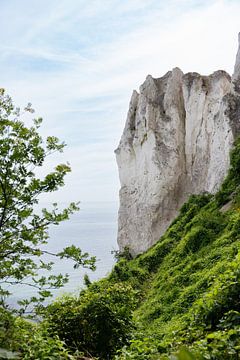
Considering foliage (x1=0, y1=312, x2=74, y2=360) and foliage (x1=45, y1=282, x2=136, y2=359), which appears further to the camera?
foliage (x1=45, y1=282, x2=136, y2=359)

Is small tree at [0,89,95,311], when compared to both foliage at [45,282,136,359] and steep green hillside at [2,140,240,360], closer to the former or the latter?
steep green hillside at [2,140,240,360]

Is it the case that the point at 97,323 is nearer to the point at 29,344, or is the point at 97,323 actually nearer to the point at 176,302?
the point at 29,344

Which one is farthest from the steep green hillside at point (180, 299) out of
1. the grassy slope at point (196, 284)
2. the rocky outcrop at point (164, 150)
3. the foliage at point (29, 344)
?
the rocky outcrop at point (164, 150)

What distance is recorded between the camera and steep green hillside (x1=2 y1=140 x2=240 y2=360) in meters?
5.69

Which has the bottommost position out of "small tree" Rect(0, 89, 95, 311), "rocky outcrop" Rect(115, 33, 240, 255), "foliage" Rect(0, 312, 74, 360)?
"foliage" Rect(0, 312, 74, 360)

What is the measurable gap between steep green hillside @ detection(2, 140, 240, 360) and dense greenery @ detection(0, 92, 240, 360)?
0.05ft

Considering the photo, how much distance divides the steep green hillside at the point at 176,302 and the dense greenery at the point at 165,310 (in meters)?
0.02

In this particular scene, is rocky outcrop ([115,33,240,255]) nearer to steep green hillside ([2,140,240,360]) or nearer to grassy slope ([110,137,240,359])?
grassy slope ([110,137,240,359])

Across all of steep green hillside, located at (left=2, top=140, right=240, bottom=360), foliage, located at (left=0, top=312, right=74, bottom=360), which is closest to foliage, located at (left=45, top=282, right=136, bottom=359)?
steep green hillside, located at (left=2, top=140, right=240, bottom=360)

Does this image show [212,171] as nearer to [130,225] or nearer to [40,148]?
[130,225]

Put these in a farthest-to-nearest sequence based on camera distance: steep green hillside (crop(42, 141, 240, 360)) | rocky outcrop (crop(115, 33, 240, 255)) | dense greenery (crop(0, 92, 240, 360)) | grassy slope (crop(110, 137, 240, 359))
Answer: rocky outcrop (crop(115, 33, 240, 255)) → steep green hillside (crop(42, 141, 240, 360)) → grassy slope (crop(110, 137, 240, 359)) → dense greenery (crop(0, 92, 240, 360))

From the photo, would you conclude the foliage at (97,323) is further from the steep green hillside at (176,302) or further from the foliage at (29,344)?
the foliage at (29,344)

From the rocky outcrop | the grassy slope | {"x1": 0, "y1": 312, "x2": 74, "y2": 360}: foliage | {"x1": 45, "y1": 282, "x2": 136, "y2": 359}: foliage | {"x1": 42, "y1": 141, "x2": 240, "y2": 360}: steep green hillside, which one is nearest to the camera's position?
{"x1": 0, "y1": 312, "x2": 74, "y2": 360}: foliage

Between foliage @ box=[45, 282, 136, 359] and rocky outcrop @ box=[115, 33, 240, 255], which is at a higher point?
rocky outcrop @ box=[115, 33, 240, 255]
